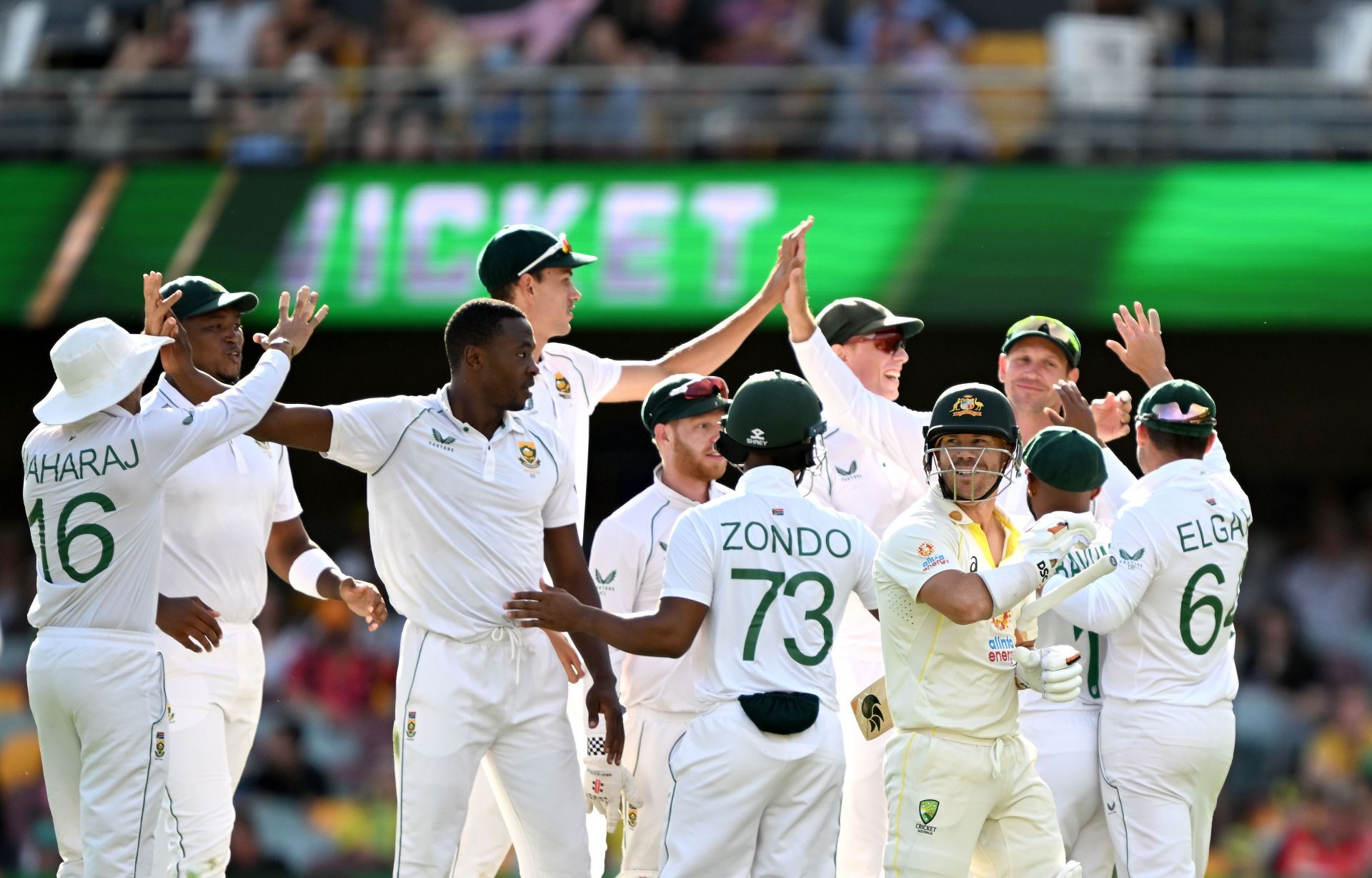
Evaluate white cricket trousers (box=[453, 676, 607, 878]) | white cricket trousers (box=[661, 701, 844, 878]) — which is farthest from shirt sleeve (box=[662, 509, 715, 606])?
white cricket trousers (box=[453, 676, 607, 878])

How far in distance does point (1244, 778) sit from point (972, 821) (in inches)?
287

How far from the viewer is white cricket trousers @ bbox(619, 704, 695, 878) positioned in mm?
6434

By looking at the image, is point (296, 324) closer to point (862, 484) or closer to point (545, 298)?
point (545, 298)

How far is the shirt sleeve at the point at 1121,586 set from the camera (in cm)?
610

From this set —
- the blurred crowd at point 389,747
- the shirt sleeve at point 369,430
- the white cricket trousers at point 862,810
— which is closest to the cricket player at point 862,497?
the white cricket trousers at point 862,810

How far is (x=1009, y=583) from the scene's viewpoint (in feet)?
17.1

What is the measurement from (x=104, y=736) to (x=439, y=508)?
1.25 metres

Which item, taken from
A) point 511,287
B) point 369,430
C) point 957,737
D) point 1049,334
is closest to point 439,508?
point 369,430

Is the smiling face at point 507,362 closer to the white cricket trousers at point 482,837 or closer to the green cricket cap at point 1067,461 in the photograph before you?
the white cricket trousers at point 482,837

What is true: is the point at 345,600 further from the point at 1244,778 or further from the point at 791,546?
the point at 1244,778

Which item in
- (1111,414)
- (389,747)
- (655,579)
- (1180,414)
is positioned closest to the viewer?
(1180,414)

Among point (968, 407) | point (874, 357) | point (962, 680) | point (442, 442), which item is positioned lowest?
point (962, 680)

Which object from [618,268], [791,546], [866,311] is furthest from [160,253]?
[791,546]

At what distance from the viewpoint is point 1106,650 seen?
6.49m
